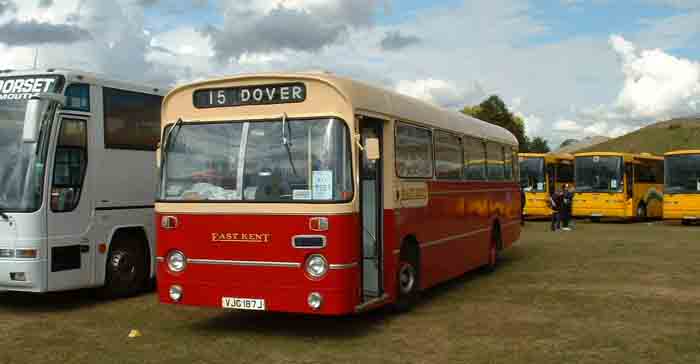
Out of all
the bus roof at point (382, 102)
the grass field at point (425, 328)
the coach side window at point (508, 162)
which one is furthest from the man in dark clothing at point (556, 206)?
the bus roof at point (382, 102)

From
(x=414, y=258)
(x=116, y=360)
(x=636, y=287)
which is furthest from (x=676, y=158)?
(x=116, y=360)

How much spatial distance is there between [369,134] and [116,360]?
→ 401 cm

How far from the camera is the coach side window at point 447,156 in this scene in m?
12.2

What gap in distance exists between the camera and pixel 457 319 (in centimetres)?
1059

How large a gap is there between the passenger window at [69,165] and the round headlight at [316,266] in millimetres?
4280

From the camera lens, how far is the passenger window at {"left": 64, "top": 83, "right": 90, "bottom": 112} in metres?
11.5

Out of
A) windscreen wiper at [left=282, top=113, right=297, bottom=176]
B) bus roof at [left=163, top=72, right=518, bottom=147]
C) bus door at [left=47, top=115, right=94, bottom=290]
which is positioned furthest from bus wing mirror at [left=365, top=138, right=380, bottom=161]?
bus door at [left=47, top=115, right=94, bottom=290]

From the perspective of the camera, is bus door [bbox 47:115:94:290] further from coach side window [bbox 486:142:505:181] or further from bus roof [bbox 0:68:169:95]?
coach side window [bbox 486:142:505:181]

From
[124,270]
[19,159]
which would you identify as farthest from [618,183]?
[19,159]

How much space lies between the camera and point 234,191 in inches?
362

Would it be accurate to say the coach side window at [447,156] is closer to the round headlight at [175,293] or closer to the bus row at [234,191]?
the bus row at [234,191]

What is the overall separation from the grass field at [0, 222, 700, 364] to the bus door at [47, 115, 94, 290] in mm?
572

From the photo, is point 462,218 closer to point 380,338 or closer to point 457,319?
point 457,319

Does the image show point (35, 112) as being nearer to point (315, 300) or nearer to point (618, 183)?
point (315, 300)
